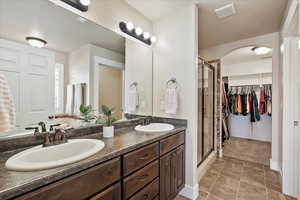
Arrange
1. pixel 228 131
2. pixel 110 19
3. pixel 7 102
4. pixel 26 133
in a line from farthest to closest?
pixel 228 131, pixel 110 19, pixel 26 133, pixel 7 102

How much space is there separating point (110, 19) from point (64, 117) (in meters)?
1.25

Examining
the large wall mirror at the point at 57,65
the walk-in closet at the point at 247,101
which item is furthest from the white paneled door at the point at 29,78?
the walk-in closet at the point at 247,101

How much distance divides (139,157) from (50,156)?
663 millimetres

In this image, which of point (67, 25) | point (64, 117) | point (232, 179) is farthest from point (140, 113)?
point (232, 179)

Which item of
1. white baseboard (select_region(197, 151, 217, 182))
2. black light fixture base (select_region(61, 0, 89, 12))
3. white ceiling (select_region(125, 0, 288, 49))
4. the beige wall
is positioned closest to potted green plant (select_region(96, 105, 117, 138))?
the beige wall

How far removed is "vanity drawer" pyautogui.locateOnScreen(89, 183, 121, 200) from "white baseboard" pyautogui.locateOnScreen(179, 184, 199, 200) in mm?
1165

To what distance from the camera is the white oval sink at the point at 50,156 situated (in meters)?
0.72

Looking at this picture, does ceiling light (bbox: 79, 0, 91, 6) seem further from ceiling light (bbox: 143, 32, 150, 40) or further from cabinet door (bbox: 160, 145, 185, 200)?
cabinet door (bbox: 160, 145, 185, 200)

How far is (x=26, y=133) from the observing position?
1.10m

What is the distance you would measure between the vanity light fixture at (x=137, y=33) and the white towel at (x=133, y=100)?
760 mm

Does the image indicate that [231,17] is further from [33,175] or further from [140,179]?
[33,175]

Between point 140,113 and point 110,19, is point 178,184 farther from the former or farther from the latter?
point 110,19

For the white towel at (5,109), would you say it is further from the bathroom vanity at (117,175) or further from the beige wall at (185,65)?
the beige wall at (185,65)

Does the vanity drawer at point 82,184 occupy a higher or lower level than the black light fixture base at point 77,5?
lower
